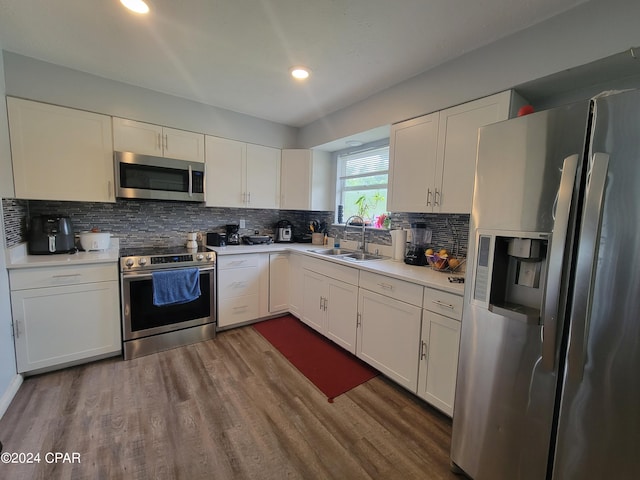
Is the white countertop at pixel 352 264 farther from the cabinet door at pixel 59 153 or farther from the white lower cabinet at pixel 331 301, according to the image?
the cabinet door at pixel 59 153

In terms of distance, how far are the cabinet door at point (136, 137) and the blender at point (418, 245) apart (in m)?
2.56

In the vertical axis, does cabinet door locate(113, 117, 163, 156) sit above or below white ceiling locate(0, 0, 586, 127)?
below

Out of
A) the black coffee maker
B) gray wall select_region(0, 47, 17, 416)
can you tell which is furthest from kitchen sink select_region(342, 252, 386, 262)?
gray wall select_region(0, 47, 17, 416)

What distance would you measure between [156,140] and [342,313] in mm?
2441

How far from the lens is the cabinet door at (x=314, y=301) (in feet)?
9.05

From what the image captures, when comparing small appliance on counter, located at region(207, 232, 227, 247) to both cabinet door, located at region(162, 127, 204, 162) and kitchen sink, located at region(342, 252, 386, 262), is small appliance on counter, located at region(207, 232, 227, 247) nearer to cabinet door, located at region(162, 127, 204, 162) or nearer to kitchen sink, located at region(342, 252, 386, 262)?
cabinet door, located at region(162, 127, 204, 162)

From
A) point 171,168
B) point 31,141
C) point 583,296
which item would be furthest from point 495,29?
point 31,141

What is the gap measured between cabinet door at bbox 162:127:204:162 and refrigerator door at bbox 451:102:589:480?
265 centimetres

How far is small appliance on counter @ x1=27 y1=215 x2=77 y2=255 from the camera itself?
2238 mm

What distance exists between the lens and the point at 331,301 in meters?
2.64

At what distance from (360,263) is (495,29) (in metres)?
1.75

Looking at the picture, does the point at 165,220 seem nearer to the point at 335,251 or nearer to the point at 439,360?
the point at 335,251

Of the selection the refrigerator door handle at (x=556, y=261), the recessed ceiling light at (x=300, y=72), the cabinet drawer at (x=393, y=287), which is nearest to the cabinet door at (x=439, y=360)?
the cabinet drawer at (x=393, y=287)

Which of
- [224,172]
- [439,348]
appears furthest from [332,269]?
[224,172]
